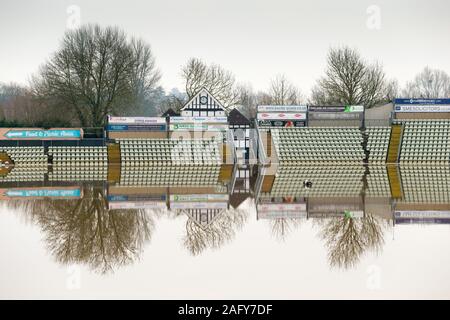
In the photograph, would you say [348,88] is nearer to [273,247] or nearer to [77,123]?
[77,123]

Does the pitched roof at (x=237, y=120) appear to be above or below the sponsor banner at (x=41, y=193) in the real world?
above

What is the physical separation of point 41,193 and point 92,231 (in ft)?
A: 35.6

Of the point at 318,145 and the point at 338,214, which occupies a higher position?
the point at 318,145

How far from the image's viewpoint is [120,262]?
1159cm

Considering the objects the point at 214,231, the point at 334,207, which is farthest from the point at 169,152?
the point at 214,231

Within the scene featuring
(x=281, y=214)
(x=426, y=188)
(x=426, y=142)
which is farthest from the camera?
(x=426, y=142)

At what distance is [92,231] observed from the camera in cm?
1500

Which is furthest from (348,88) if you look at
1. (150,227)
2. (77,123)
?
(150,227)

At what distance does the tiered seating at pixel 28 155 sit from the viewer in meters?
47.9

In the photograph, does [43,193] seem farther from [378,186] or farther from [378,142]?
[378,142]

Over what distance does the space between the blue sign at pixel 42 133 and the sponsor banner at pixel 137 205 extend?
2836 cm

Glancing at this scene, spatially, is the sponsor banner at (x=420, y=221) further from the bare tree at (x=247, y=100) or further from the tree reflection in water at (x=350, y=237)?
the bare tree at (x=247, y=100)

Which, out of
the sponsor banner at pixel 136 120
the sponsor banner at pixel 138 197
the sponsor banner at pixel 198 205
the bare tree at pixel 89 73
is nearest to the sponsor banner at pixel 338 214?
the sponsor banner at pixel 198 205
